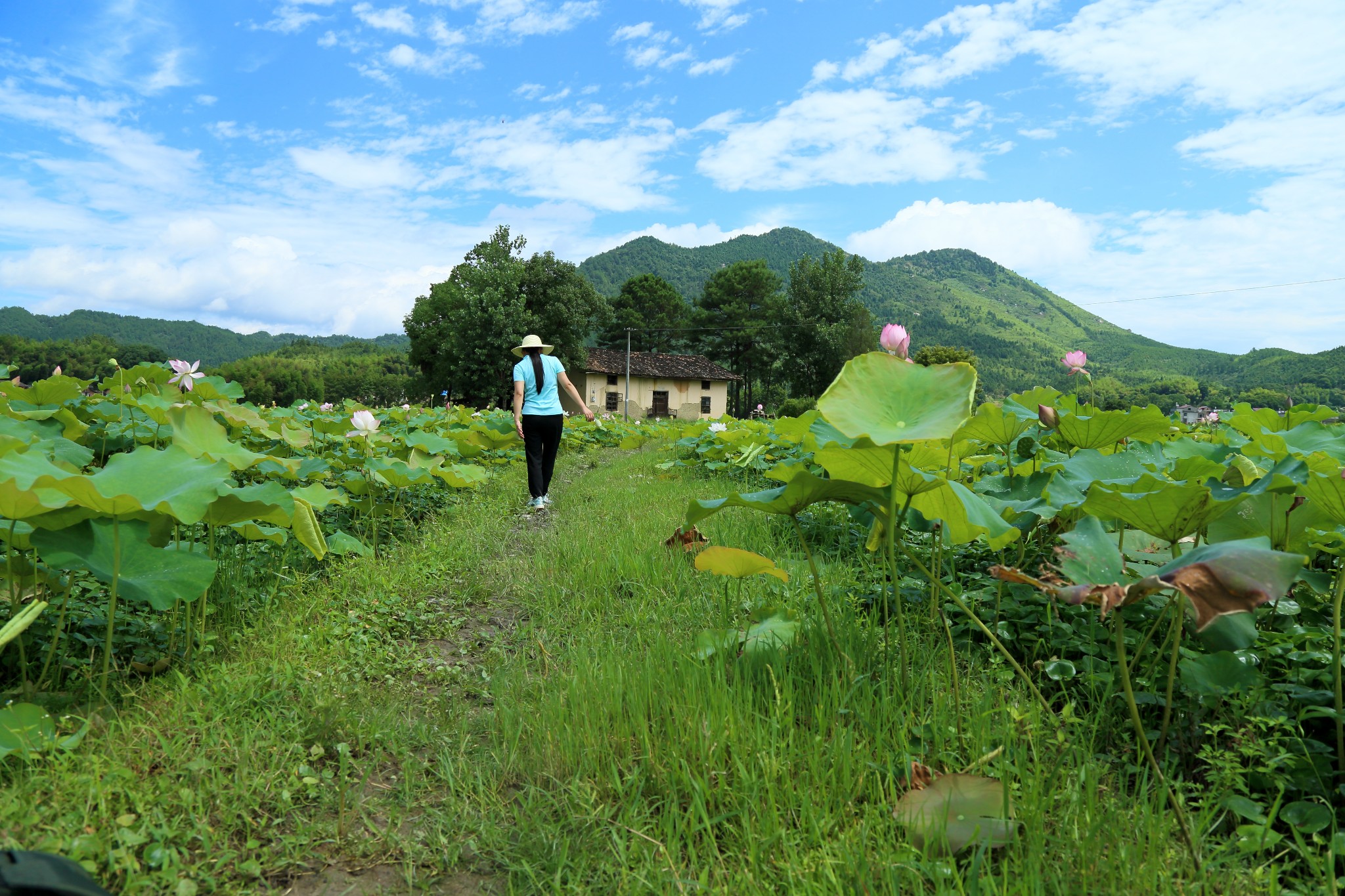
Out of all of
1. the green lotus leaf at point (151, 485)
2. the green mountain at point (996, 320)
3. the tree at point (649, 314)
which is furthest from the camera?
the tree at point (649, 314)

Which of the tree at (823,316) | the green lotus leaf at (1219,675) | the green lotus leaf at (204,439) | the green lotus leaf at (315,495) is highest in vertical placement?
the tree at (823,316)

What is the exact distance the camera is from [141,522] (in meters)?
1.92

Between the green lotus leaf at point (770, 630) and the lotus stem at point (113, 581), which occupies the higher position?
the lotus stem at point (113, 581)

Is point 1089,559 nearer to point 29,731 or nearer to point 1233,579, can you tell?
point 1233,579

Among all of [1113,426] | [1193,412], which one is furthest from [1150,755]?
[1193,412]

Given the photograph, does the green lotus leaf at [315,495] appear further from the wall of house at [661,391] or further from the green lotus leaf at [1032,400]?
the wall of house at [661,391]

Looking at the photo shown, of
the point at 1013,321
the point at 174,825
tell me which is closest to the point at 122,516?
the point at 174,825

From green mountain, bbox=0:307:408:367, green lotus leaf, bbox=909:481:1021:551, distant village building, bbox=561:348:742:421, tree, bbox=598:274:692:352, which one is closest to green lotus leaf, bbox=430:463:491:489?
green lotus leaf, bbox=909:481:1021:551

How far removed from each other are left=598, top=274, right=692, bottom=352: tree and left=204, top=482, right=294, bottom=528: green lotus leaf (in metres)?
48.9

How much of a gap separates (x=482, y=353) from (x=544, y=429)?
2370cm

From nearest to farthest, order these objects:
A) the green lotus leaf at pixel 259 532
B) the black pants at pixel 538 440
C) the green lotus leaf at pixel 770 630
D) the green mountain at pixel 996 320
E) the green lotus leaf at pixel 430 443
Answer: the green lotus leaf at pixel 770 630, the green lotus leaf at pixel 259 532, the green lotus leaf at pixel 430 443, the black pants at pixel 538 440, the green mountain at pixel 996 320

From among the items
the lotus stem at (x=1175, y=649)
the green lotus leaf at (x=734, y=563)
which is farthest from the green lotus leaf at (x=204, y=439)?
the lotus stem at (x=1175, y=649)

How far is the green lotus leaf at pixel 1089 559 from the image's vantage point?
59.6 inches

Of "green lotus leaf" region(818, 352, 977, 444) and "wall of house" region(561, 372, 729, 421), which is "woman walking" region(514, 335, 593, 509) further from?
"wall of house" region(561, 372, 729, 421)
